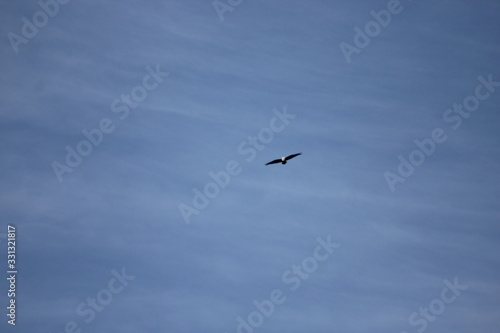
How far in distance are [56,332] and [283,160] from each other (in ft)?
106

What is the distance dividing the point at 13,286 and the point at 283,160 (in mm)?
25506

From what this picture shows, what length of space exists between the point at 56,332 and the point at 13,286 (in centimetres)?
1541

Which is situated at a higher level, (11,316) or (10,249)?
(10,249)

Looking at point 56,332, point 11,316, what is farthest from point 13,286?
point 56,332

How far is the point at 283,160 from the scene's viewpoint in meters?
58.5

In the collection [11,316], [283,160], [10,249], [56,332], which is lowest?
[56,332]

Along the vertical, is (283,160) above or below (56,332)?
above

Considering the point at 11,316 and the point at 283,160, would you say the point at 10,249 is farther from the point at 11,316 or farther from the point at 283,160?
the point at 283,160

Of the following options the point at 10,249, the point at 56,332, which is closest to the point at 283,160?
the point at 10,249

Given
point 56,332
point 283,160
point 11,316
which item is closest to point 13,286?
point 11,316

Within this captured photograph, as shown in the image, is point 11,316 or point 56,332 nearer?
point 11,316

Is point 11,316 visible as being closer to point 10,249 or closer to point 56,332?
point 10,249

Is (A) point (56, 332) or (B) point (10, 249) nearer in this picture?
(B) point (10, 249)

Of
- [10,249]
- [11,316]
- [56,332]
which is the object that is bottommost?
[56,332]
